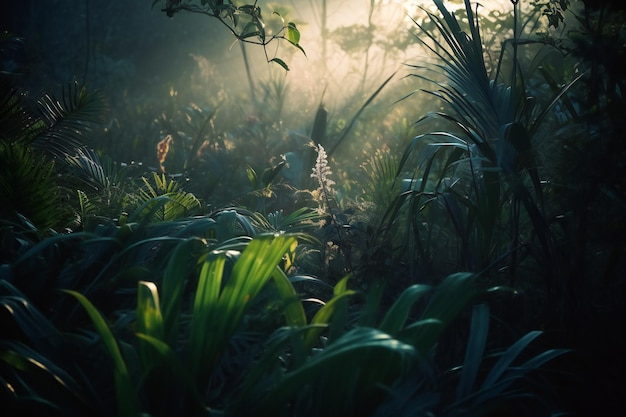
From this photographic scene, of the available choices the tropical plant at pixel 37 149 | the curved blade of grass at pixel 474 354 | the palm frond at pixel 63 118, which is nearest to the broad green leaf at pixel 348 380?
the curved blade of grass at pixel 474 354

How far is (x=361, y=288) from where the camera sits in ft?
9.79

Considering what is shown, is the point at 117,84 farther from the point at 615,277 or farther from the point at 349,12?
the point at 615,277

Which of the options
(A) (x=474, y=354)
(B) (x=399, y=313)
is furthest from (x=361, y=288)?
(B) (x=399, y=313)

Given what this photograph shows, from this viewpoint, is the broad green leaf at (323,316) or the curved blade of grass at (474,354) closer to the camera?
the broad green leaf at (323,316)

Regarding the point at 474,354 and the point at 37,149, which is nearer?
the point at 474,354

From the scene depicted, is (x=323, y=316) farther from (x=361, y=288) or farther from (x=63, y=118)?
(x=63, y=118)

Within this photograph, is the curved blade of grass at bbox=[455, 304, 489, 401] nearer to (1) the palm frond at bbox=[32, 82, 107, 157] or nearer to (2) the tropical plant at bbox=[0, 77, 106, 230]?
(2) the tropical plant at bbox=[0, 77, 106, 230]

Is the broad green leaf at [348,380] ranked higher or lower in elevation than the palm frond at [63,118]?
lower

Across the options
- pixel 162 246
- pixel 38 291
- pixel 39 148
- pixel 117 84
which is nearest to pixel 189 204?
pixel 162 246

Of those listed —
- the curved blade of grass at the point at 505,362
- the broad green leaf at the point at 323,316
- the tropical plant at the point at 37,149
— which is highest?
the tropical plant at the point at 37,149

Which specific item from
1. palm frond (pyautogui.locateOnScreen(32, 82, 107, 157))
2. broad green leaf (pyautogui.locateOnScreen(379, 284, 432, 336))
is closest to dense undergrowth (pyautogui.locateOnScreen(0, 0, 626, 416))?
broad green leaf (pyautogui.locateOnScreen(379, 284, 432, 336))

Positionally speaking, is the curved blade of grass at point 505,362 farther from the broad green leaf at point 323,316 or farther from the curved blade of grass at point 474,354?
the broad green leaf at point 323,316

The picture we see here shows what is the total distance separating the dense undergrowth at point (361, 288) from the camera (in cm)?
169

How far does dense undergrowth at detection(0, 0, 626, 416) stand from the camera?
5.56 ft
